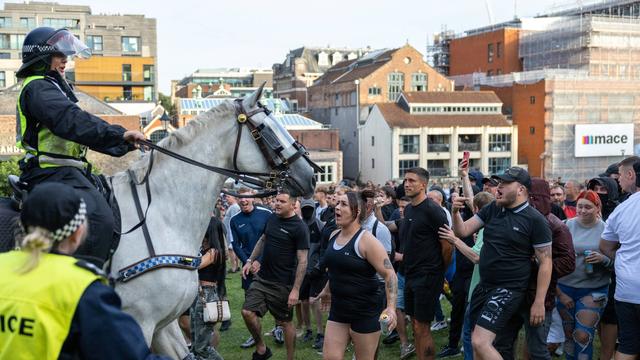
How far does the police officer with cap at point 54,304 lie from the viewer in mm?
2760

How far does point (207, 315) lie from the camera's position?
7.44 m

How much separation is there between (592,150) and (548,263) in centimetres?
6402

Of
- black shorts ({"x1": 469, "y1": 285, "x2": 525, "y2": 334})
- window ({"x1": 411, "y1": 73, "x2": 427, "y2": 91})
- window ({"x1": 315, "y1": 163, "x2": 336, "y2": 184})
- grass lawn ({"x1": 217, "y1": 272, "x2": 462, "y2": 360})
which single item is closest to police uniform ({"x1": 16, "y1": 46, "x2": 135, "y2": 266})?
black shorts ({"x1": 469, "y1": 285, "x2": 525, "y2": 334})

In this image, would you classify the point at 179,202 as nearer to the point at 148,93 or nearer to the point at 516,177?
the point at 516,177

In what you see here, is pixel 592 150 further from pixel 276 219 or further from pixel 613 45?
pixel 276 219

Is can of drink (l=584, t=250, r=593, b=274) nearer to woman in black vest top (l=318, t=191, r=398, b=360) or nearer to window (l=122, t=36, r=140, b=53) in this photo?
woman in black vest top (l=318, t=191, r=398, b=360)

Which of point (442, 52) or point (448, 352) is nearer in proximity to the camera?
point (448, 352)

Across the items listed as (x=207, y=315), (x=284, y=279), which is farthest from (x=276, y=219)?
(x=207, y=315)

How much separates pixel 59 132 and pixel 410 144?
2319 inches

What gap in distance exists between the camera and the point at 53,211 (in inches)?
114

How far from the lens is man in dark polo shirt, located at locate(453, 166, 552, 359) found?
634 centimetres

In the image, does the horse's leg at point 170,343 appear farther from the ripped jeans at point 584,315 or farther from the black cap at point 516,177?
the ripped jeans at point 584,315

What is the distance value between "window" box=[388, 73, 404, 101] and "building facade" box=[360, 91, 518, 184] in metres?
7.20

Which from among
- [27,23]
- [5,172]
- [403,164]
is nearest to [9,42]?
[27,23]
